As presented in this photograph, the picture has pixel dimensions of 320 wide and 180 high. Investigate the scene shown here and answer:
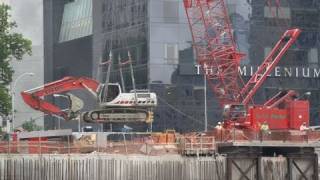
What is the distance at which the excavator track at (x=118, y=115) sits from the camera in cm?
6056

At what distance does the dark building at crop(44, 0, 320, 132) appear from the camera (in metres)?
106

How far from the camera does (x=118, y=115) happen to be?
60875 mm

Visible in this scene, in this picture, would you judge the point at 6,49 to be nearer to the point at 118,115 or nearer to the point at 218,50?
the point at 218,50

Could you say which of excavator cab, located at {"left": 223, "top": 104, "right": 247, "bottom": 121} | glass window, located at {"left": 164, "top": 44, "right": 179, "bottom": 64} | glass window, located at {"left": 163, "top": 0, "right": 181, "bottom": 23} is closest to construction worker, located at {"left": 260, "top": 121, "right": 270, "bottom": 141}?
excavator cab, located at {"left": 223, "top": 104, "right": 247, "bottom": 121}

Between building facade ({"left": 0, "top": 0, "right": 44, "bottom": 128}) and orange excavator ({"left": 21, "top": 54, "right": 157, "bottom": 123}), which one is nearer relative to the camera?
orange excavator ({"left": 21, "top": 54, "right": 157, "bottom": 123})

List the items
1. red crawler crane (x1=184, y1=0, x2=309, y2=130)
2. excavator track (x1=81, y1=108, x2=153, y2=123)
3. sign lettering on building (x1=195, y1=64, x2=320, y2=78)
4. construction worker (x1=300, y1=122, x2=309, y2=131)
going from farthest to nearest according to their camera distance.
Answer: sign lettering on building (x1=195, y1=64, x2=320, y2=78), red crawler crane (x1=184, y1=0, x2=309, y2=130), construction worker (x1=300, y1=122, x2=309, y2=131), excavator track (x1=81, y1=108, x2=153, y2=123)

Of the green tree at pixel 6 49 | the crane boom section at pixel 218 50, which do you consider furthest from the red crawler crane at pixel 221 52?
the green tree at pixel 6 49

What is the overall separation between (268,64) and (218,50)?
266 inches

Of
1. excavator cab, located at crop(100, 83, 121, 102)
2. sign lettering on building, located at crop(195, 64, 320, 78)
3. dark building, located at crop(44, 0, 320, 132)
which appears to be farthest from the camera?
sign lettering on building, located at crop(195, 64, 320, 78)

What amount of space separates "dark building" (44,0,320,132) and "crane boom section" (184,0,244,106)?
16775 millimetres

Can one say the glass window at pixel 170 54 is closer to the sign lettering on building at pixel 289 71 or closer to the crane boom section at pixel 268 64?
the sign lettering on building at pixel 289 71

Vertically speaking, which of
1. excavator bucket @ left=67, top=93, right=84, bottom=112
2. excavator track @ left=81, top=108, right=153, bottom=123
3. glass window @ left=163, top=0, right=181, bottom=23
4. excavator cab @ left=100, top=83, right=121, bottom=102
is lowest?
excavator track @ left=81, top=108, right=153, bottom=123

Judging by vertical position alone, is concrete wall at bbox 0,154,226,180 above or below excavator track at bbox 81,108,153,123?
below

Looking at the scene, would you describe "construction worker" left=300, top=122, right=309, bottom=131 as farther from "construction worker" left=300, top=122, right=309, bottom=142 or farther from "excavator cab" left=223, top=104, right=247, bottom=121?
"excavator cab" left=223, top=104, right=247, bottom=121
